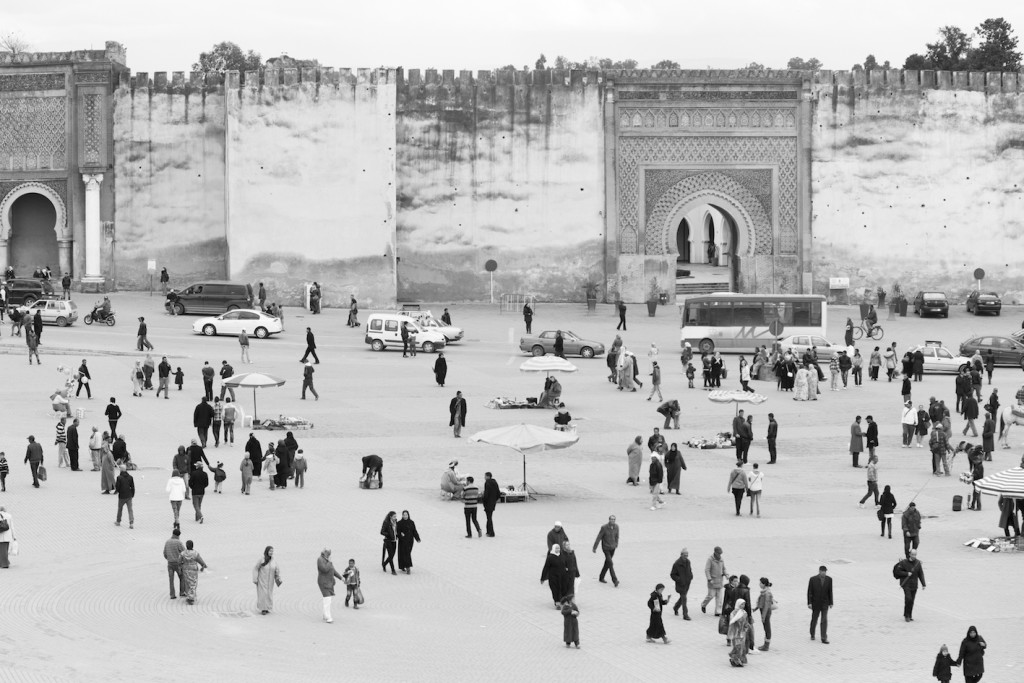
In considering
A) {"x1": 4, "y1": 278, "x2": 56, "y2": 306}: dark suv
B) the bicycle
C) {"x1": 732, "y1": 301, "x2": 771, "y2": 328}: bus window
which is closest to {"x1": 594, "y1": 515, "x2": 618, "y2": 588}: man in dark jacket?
{"x1": 732, "y1": 301, "x2": 771, "y2": 328}: bus window

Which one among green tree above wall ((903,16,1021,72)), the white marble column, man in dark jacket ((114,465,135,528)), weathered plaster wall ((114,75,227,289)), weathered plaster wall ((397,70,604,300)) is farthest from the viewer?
green tree above wall ((903,16,1021,72))

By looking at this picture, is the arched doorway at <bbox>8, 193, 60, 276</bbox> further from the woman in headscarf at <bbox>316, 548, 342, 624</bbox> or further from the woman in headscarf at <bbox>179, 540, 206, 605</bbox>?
the woman in headscarf at <bbox>316, 548, 342, 624</bbox>

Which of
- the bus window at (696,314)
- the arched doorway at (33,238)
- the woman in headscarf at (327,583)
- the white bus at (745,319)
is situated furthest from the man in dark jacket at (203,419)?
the arched doorway at (33,238)

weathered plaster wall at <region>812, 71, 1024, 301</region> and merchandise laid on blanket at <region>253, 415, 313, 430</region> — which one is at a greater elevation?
weathered plaster wall at <region>812, 71, 1024, 301</region>

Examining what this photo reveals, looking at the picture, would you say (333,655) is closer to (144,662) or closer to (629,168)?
(144,662)

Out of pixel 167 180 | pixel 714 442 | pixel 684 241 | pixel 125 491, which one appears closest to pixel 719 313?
pixel 714 442

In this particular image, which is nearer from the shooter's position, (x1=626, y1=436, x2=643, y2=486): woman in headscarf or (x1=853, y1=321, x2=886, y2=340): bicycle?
(x1=626, y1=436, x2=643, y2=486): woman in headscarf

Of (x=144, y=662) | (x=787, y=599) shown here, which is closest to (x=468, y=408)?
(x=787, y=599)
